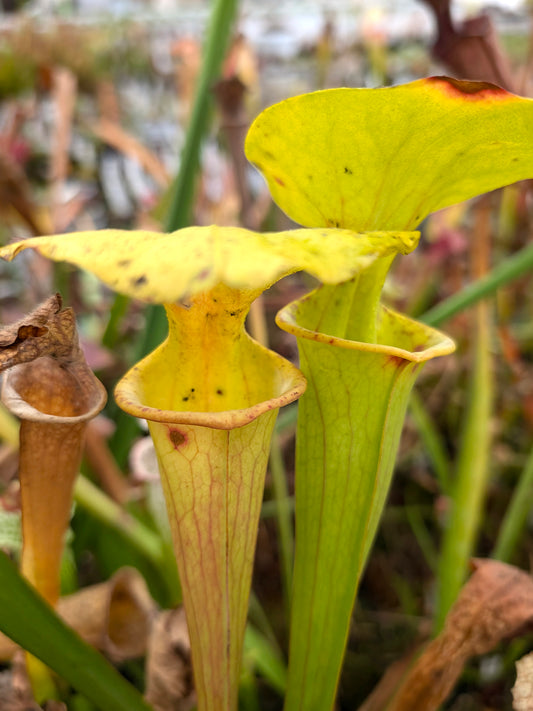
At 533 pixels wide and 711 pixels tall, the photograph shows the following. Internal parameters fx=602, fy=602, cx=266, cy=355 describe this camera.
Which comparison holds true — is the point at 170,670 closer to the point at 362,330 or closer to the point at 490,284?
the point at 362,330

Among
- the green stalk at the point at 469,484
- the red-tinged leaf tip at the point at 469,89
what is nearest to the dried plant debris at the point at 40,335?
the red-tinged leaf tip at the point at 469,89

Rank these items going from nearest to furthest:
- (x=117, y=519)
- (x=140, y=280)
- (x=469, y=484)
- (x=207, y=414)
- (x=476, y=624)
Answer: (x=140, y=280)
(x=207, y=414)
(x=476, y=624)
(x=117, y=519)
(x=469, y=484)

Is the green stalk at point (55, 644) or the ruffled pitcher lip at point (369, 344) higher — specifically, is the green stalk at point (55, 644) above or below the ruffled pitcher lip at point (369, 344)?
below

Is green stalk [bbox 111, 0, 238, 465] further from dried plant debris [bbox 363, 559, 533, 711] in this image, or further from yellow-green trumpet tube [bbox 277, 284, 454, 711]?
dried plant debris [bbox 363, 559, 533, 711]

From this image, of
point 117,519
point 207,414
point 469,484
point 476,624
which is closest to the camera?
point 207,414

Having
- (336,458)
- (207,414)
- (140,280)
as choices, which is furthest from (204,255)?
(336,458)

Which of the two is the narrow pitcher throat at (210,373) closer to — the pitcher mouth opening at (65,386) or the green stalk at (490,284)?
the pitcher mouth opening at (65,386)

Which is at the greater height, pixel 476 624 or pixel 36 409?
pixel 36 409

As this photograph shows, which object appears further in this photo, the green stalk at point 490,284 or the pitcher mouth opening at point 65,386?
the green stalk at point 490,284
